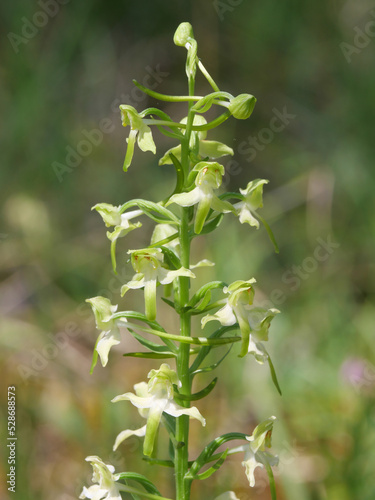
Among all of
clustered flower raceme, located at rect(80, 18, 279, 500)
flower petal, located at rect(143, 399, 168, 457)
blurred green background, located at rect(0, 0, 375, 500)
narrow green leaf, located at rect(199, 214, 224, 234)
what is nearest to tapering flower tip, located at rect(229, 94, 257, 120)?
clustered flower raceme, located at rect(80, 18, 279, 500)

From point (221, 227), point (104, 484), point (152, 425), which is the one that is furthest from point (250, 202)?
point (221, 227)

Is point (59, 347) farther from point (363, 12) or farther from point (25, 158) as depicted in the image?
point (363, 12)

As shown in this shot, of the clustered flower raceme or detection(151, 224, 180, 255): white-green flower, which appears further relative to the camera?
detection(151, 224, 180, 255): white-green flower

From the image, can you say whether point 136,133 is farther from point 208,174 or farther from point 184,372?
point 184,372

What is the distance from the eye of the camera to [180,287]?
1214 mm

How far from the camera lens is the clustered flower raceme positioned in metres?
1.19

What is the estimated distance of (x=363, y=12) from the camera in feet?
16.1

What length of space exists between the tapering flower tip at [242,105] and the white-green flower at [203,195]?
11cm

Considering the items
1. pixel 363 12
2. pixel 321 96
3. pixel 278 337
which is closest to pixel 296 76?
pixel 321 96

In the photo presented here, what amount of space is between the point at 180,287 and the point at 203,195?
0.60ft

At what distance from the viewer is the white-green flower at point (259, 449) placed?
4.15 ft

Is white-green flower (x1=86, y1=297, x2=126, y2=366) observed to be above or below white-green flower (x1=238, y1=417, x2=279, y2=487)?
above

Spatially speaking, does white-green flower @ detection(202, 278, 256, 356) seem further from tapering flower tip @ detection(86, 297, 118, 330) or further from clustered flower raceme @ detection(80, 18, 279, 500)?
tapering flower tip @ detection(86, 297, 118, 330)

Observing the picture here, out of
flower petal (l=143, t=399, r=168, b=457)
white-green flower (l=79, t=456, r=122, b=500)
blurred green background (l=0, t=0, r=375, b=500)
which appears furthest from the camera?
blurred green background (l=0, t=0, r=375, b=500)
